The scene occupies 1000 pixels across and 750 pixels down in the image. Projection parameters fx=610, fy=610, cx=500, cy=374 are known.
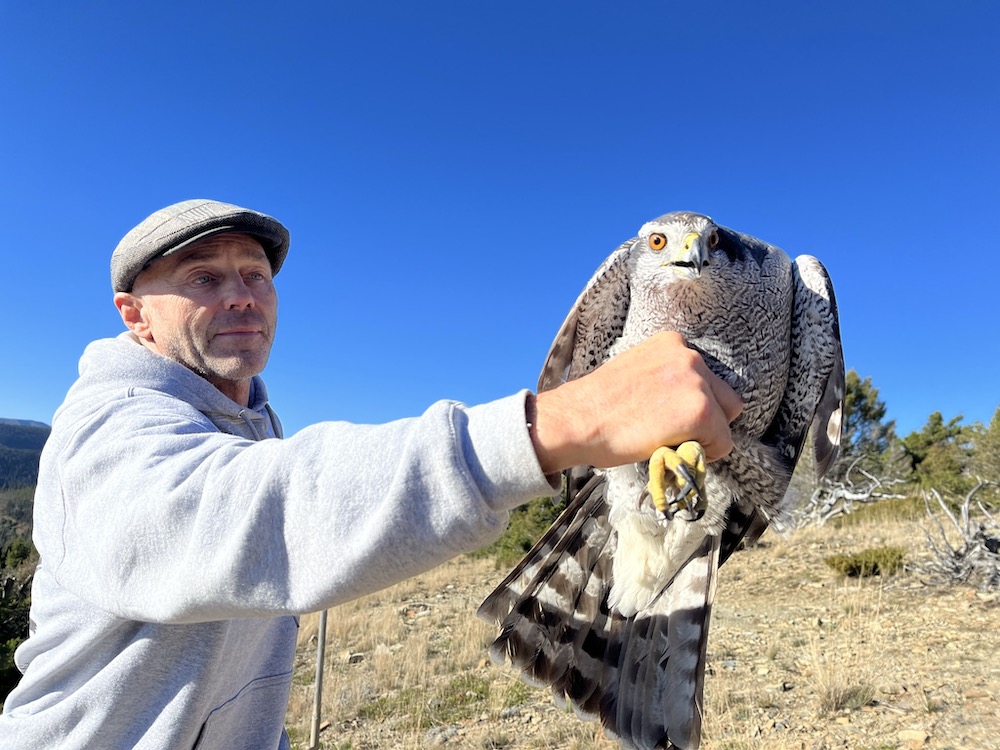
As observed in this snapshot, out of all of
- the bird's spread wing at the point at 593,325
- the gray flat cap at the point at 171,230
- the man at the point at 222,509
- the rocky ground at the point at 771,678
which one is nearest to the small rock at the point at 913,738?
the rocky ground at the point at 771,678

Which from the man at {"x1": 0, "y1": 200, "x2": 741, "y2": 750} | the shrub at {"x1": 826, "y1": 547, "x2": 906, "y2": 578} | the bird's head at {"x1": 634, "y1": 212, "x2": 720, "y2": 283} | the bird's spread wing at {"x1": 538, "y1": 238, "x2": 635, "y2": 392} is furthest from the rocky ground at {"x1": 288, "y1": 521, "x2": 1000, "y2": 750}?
the man at {"x1": 0, "y1": 200, "x2": 741, "y2": 750}

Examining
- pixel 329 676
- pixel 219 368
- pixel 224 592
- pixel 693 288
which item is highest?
pixel 693 288

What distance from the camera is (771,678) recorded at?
5.81 m

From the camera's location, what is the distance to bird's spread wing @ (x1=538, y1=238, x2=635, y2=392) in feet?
11.3

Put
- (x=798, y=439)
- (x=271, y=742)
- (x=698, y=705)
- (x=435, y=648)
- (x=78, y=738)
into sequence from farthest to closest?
(x=435, y=648) < (x=798, y=439) < (x=698, y=705) < (x=271, y=742) < (x=78, y=738)

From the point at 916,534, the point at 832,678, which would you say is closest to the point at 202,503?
the point at 832,678

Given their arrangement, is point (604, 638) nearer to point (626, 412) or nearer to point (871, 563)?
point (626, 412)

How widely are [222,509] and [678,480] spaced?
1104 millimetres

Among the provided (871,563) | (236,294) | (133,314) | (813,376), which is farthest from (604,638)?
(871,563)

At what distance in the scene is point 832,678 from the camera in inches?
201

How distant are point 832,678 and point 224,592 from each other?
5640 millimetres

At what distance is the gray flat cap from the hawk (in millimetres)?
1956

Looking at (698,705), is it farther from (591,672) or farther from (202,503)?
(202,503)

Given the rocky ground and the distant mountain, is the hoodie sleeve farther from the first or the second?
the distant mountain
